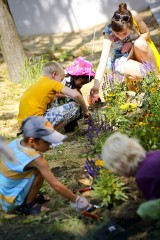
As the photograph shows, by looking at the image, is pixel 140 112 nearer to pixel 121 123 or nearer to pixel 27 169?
pixel 121 123

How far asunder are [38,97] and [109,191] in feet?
6.24

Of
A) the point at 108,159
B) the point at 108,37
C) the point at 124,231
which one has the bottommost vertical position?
the point at 124,231

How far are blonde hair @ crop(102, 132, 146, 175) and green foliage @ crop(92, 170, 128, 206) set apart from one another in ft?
1.32

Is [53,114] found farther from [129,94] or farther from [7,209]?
[7,209]

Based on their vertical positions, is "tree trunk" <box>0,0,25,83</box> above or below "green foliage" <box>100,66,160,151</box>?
above

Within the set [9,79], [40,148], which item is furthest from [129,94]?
[9,79]

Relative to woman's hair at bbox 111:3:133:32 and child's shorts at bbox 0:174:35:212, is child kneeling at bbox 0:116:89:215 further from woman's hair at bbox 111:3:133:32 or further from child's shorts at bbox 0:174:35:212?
woman's hair at bbox 111:3:133:32

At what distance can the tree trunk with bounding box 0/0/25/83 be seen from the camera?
833 cm

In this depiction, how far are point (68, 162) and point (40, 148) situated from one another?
0.99 m

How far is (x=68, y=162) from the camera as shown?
4.82 m

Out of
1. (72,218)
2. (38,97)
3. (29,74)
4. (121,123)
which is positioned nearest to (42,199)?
(72,218)

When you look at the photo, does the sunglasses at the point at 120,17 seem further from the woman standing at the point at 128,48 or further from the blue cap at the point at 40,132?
the blue cap at the point at 40,132

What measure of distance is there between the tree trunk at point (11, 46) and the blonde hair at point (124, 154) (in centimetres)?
529

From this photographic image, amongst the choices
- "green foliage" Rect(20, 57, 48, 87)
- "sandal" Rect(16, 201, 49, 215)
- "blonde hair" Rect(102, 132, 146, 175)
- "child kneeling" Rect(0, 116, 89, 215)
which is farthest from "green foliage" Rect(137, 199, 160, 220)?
"green foliage" Rect(20, 57, 48, 87)
